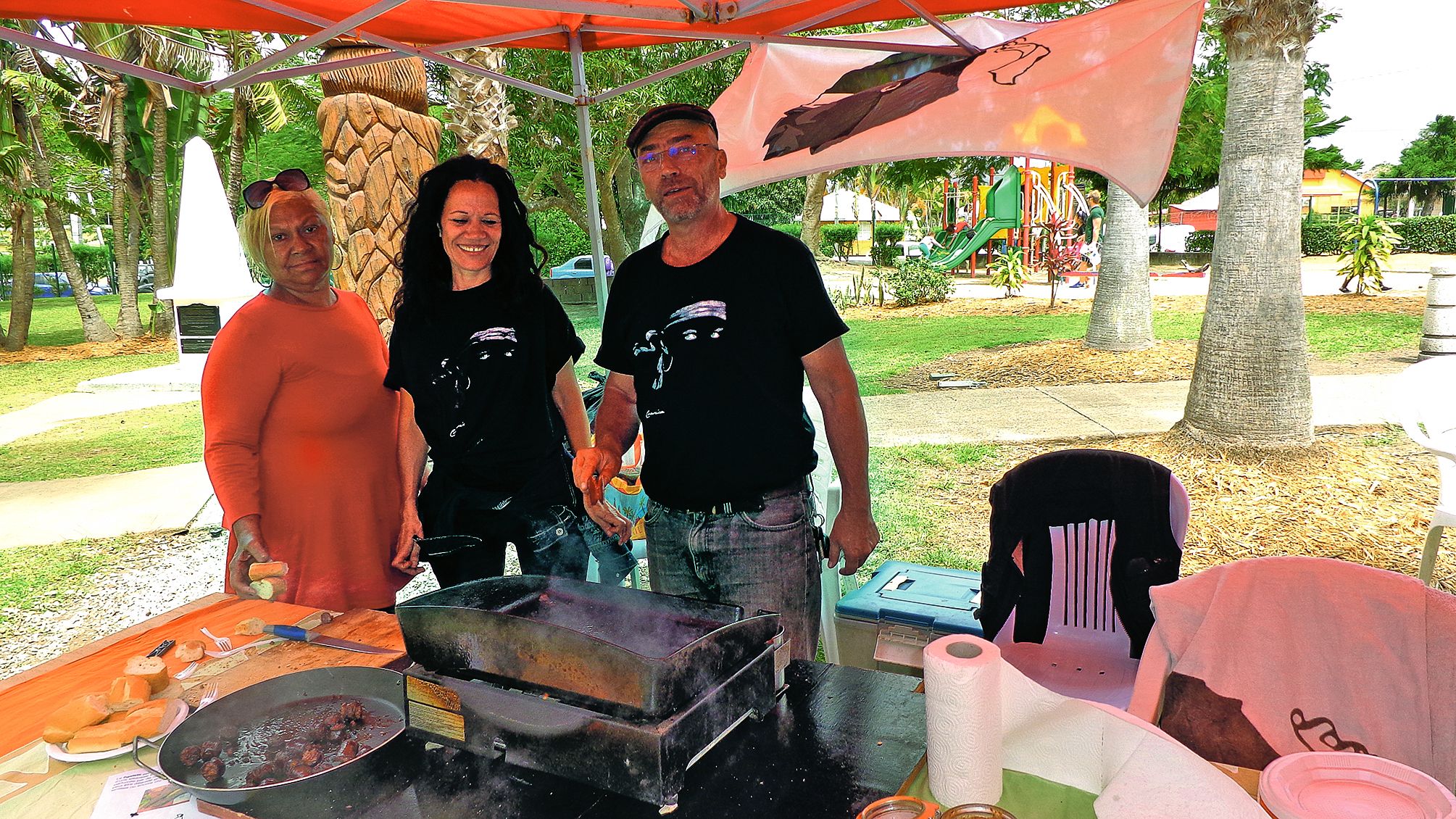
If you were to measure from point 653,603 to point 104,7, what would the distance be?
248cm

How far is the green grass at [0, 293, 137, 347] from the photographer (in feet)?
67.1

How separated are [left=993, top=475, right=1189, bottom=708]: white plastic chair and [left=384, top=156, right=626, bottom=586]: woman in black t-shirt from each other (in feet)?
4.70

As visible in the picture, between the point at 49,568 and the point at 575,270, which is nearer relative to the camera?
the point at 49,568

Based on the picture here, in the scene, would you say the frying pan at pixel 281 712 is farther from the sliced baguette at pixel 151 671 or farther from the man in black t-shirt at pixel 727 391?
the man in black t-shirt at pixel 727 391

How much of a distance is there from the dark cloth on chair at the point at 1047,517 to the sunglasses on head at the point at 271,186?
2250mm

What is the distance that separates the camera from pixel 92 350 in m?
18.3

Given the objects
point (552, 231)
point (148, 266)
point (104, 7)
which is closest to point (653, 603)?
point (104, 7)

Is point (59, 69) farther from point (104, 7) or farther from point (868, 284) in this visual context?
point (104, 7)

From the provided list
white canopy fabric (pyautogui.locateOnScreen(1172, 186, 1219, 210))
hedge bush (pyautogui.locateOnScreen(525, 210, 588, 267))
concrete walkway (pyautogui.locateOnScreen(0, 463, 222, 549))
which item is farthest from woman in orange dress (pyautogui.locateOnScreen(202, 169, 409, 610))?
white canopy fabric (pyautogui.locateOnScreen(1172, 186, 1219, 210))

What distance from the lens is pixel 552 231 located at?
2677 cm

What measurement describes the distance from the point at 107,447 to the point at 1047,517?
10522 millimetres

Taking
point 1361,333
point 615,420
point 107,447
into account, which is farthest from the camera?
point 1361,333

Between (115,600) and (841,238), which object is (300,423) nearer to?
→ (115,600)

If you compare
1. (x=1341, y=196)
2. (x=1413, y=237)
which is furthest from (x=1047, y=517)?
(x=1341, y=196)
